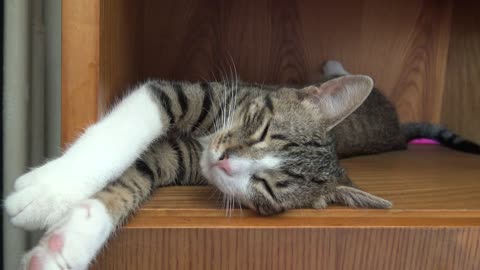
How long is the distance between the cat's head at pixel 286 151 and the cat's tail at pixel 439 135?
69 centimetres

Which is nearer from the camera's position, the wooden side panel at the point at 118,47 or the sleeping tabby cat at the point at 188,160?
the sleeping tabby cat at the point at 188,160

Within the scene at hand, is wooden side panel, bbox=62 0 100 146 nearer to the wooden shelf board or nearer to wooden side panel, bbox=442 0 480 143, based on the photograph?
the wooden shelf board

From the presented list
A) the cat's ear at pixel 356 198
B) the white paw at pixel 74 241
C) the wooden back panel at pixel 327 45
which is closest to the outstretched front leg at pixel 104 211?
the white paw at pixel 74 241

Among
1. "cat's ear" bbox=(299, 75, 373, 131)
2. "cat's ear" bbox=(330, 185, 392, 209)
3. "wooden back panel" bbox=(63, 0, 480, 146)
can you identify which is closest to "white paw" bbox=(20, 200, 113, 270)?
"cat's ear" bbox=(330, 185, 392, 209)

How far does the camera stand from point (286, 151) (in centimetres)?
88

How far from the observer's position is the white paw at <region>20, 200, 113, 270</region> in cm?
61

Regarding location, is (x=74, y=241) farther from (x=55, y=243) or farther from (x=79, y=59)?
(x=79, y=59)

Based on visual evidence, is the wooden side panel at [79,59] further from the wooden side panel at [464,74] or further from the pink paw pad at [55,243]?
the wooden side panel at [464,74]

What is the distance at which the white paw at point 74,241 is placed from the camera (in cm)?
61

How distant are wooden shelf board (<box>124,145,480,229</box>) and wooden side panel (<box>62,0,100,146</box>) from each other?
0.20 meters

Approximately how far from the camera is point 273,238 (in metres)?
0.73

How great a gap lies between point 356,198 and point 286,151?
0.52 ft

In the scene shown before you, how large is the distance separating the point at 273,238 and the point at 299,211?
10cm

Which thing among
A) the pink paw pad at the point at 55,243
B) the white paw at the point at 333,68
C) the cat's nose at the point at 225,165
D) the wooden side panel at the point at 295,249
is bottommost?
the wooden side panel at the point at 295,249
